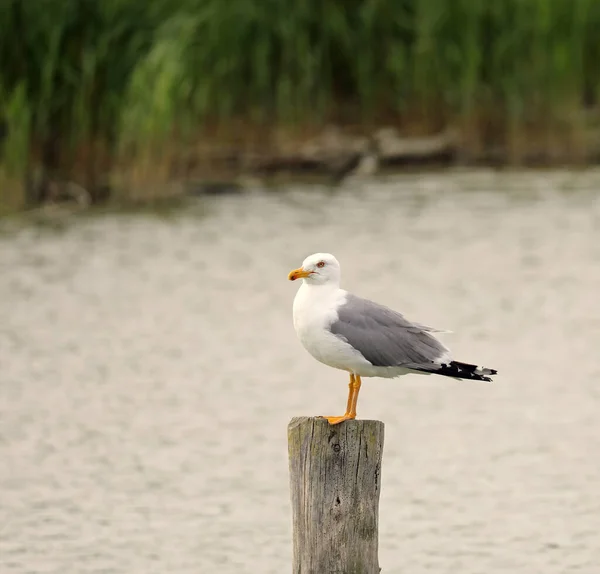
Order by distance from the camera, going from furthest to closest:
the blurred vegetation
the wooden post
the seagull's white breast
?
the blurred vegetation → the seagull's white breast → the wooden post

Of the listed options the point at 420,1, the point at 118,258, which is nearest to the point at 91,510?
the point at 118,258

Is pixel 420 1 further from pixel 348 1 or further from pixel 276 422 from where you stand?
pixel 276 422

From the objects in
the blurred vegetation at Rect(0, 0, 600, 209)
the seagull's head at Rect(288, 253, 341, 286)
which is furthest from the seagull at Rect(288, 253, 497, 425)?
the blurred vegetation at Rect(0, 0, 600, 209)

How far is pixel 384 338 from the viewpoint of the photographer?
558cm

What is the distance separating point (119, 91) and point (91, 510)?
26.1ft

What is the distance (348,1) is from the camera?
56.1 ft

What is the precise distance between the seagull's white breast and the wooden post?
290mm

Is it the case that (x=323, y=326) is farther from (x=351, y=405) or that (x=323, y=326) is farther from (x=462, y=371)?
(x=462, y=371)

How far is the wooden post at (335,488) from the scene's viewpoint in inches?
209

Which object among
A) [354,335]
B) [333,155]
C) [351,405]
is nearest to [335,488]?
[351,405]

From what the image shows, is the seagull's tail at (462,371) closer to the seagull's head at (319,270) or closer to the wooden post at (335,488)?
the wooden post at (335,488)

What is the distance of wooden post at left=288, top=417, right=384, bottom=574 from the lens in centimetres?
531

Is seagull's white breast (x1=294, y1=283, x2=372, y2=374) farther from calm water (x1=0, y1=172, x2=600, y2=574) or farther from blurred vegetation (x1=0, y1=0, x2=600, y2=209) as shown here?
blurred vegetation (x1=0, y1=0, x2=600, y2=209)

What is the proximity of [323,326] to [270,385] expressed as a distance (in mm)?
5021
